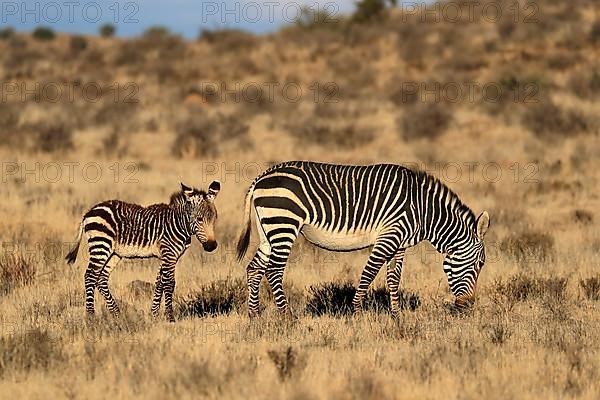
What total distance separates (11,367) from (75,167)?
14907 mm

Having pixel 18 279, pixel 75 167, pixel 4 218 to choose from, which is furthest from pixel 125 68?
pixel 18 279

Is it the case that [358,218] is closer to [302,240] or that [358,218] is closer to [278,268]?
[278,268]

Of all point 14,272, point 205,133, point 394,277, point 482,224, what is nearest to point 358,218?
point 394,277

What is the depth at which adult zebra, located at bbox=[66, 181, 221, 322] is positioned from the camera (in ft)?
30.5

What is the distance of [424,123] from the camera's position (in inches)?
1009

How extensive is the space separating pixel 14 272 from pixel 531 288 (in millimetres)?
6216

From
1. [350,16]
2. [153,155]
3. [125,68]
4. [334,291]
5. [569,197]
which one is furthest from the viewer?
[350,16]

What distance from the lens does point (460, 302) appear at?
9.48 meters

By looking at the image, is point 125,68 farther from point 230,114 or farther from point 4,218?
point 4,218

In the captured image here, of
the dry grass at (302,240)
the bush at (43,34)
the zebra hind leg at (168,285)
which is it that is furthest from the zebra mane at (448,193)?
the bush at (43,34)

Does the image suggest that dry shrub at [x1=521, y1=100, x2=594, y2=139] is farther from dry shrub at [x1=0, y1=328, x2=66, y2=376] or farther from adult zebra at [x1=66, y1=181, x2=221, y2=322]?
dry shrub at [x1=0, y1=328, x2=66, y2=376]

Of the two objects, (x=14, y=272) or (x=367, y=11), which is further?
(x=367, y=11)

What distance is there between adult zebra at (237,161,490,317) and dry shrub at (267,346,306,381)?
7.18 ft

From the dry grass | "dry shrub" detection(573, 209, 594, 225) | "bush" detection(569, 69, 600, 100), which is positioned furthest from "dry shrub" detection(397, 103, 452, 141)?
"dry shrub" detection(573, 209, 594, 225)
